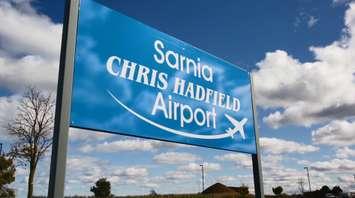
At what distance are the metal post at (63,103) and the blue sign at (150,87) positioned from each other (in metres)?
0.08

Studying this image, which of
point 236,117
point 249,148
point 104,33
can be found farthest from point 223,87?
point 104,33

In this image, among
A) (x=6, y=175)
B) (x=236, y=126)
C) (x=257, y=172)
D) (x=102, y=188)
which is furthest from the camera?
(x=102, y=188)

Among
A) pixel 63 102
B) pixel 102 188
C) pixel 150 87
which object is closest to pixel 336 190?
pixel 102 188

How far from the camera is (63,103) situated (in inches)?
143

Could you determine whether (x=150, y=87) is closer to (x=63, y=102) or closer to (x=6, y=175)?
(x=63, y=102)

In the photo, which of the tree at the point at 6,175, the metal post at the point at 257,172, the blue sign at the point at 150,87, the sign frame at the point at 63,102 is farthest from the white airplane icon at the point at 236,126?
the tree at the point at 6,175

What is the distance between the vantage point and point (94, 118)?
153 inches

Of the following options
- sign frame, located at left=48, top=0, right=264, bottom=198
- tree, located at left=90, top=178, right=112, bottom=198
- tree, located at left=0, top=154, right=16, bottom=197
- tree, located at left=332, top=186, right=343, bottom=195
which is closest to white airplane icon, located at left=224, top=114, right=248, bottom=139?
sign frame, located at left=48, top=0, right=264, bottom=198

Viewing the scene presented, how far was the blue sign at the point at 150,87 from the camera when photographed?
13.1 ft

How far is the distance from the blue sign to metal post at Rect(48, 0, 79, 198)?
84 millimetres

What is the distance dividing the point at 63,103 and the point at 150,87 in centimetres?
128

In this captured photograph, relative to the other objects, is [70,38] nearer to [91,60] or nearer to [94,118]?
[91,60]

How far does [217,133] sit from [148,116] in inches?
56.7

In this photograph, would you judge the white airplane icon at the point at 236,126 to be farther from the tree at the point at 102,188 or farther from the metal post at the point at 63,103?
the tree at the point at 102,188
